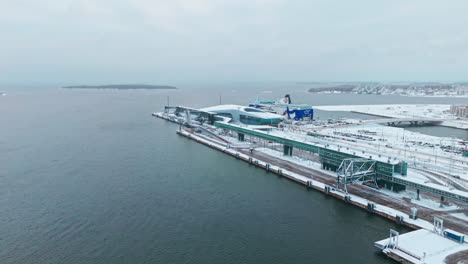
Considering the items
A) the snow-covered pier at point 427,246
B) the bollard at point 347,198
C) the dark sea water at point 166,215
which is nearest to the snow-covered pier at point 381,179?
the bollard at point 347,198

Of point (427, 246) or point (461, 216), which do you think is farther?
point (461, 216)

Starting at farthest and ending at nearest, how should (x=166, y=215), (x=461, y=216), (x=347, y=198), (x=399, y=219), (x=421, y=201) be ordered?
(x=347, y=198) → (x=421, y=201) → (x=166, y=215) → (x=461, y=216) → (x=399, y=219)

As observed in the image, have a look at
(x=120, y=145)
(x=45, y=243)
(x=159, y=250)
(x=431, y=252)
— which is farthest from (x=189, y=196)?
(x=120, y=145)

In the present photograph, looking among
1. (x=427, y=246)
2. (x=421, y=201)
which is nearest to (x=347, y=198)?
(x=421, y=201)

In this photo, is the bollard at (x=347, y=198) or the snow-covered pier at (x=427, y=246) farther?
the bollard at (x=347, y=198)

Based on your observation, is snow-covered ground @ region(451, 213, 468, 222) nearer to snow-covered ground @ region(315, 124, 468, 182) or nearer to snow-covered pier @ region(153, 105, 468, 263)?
snow-covered pier @ region(153, 105, 468, 263)

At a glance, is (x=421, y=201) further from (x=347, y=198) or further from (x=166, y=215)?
(x=166, y=215)

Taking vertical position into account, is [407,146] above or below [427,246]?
above

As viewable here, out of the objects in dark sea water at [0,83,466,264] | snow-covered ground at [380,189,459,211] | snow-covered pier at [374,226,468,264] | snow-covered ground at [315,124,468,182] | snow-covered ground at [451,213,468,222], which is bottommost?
dark sea water at [0,83,466,264]

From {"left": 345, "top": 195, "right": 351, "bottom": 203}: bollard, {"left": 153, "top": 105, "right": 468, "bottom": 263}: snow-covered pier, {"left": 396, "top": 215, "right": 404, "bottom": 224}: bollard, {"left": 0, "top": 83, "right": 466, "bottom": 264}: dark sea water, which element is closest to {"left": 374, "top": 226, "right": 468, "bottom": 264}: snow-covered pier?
{"left": 153, "top": 105, "right": 468, "bottom": 263}: snow-covered pier

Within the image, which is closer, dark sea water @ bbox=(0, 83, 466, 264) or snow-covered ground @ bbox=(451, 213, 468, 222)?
dark sea water @ bbox=(0, 83, 466, 264)

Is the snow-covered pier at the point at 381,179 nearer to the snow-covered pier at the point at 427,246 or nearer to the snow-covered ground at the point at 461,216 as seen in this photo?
the snow-covered ground at the point at 461,216

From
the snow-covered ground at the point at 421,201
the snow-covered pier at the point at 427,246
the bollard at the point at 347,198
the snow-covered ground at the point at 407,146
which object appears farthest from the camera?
the snow-covered ground at the point at 407,146
